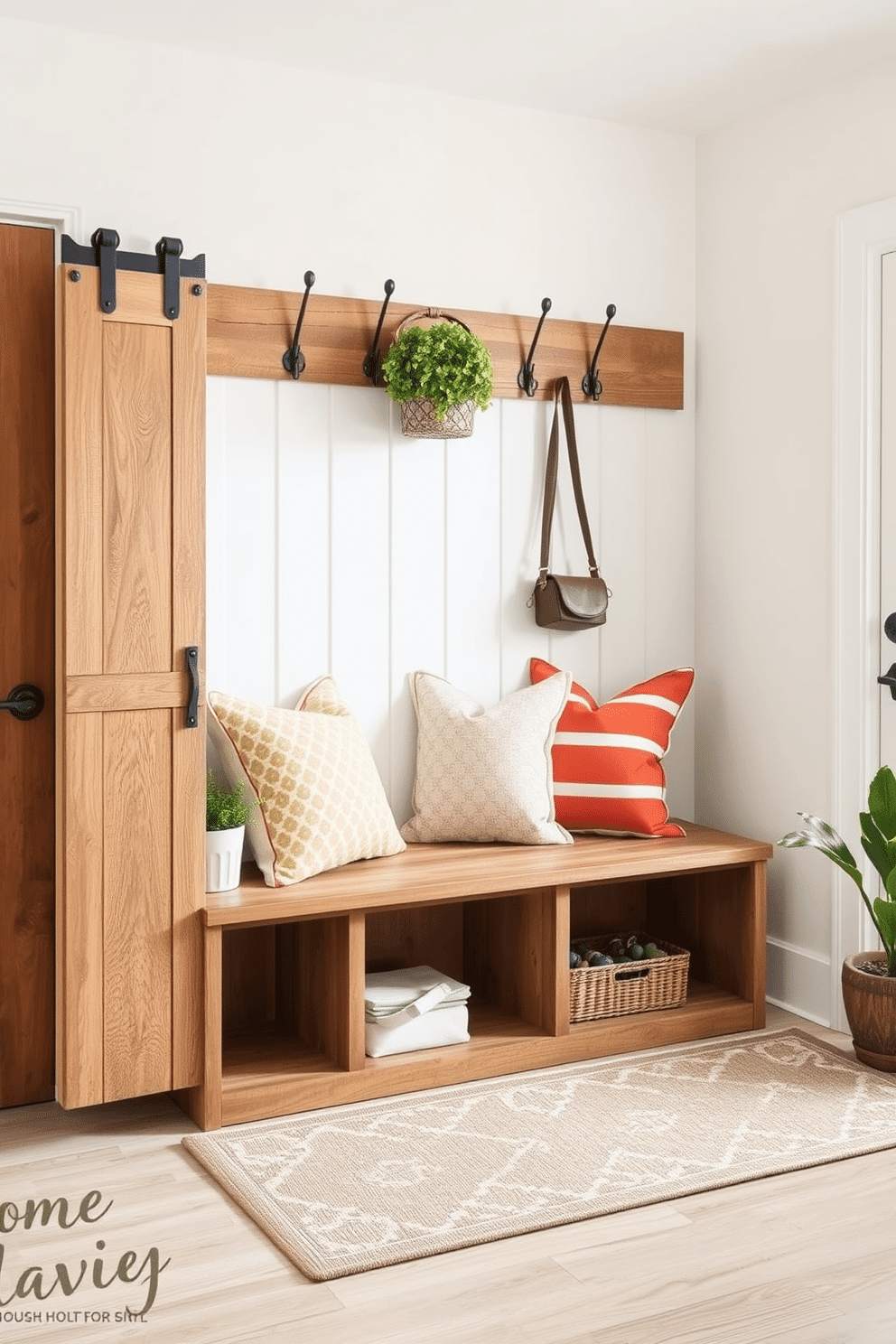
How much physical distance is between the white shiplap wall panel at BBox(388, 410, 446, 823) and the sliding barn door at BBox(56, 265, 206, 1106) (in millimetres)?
737

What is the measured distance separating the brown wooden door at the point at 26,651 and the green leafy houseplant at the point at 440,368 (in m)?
0.81

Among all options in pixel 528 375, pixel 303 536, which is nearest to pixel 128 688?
pixel 303 536

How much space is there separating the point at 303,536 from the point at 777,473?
130 cm

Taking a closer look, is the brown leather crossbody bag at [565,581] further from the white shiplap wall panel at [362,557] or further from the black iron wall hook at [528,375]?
the white shiplap wall panel at [362,557]

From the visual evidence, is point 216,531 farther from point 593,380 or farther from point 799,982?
point 799,982

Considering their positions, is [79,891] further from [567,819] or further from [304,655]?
[567,819]

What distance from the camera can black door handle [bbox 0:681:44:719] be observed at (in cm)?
276

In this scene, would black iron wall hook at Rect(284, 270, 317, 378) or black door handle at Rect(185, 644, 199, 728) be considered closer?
black door handle at Rect(185, 644, 199, 728)

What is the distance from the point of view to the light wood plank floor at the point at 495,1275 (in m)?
1.93

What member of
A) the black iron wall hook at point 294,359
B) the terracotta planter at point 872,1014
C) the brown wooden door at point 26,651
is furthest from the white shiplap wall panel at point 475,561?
the terracotta planter at point 872,1014

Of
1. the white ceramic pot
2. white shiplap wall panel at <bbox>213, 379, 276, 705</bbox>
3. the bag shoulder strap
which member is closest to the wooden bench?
the white ceramic pot

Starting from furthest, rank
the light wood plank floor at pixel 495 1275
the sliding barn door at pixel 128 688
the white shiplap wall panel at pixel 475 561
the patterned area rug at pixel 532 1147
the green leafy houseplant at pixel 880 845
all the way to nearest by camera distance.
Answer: the white shiplap wall panel at pixel 475 561 < the green leafy houseplant at pixel 880 845 < the sliding barn door at pixel 128 688 < the patterned area rug at pixel 532 1147 < the light wood plank floor at pixel 495 1275

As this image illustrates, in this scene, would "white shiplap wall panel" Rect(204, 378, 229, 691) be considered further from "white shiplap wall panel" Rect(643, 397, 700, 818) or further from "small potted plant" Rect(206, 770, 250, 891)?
"white shiplap wall panel" Rect(643, 397, 700, 818)

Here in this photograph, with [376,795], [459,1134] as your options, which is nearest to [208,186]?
[376,795]
